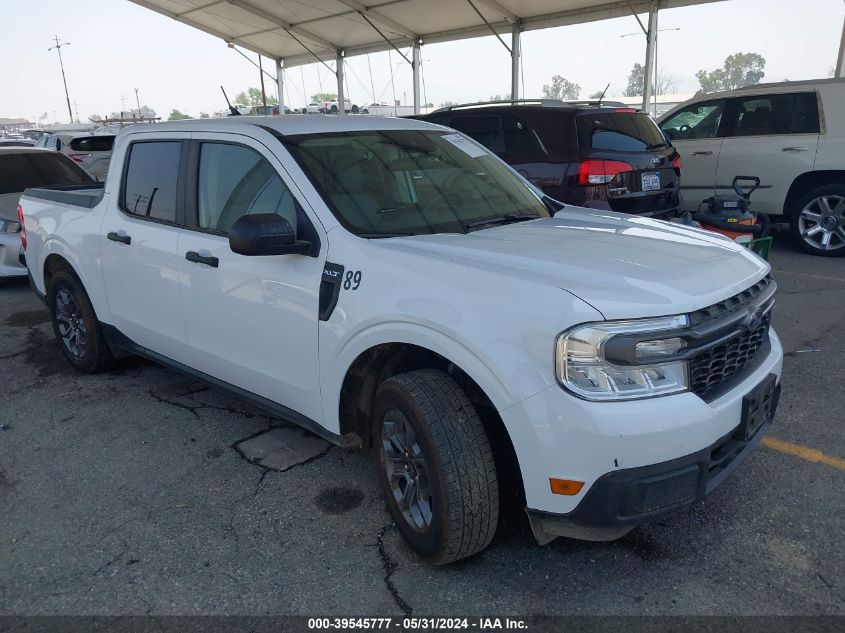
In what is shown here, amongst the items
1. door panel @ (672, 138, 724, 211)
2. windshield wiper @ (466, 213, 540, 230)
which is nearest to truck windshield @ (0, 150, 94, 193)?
windshield wiper @ (466, 213, 540, 230)

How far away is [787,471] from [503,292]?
1962mm

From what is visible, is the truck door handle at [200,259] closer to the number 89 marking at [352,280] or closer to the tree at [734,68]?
the number 89 marking at [352,280]

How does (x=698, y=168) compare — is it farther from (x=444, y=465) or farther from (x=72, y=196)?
(x=444, y=465)

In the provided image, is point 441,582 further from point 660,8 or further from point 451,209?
point 660,8

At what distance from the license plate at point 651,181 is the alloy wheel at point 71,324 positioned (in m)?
5.13

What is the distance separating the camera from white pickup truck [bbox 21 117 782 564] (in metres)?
2.21

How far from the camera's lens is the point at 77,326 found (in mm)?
4879

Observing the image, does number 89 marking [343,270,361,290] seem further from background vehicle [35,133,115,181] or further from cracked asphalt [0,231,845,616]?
background vehicle [35,133,115,181]

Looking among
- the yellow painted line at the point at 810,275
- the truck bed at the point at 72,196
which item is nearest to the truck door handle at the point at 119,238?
the truck bed at the point at 72,196

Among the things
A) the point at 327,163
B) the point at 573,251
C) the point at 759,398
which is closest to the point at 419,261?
the point at 573,251

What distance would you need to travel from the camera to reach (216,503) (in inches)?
127

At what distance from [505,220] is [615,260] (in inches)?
35.7

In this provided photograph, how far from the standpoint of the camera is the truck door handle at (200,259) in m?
3.37

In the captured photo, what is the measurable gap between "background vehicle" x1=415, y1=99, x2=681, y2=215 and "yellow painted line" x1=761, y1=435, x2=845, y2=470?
3202 millimetres
